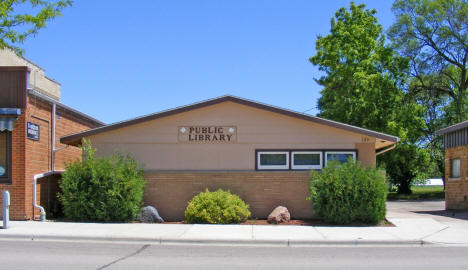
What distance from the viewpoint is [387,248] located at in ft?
36.7

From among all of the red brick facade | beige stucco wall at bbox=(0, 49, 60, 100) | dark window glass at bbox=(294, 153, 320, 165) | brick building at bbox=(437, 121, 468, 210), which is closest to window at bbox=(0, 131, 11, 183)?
the red brick facade

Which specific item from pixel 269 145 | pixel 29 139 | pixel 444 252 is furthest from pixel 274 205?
pixel 29 139

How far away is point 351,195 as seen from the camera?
47.2 ft

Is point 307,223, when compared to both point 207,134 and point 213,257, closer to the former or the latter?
point 207,134

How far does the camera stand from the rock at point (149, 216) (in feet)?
49.8

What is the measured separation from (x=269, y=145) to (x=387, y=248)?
6.08 m

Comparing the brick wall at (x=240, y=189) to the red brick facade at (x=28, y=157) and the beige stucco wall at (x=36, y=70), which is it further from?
the beige stucco wall at (x=36, y=70)

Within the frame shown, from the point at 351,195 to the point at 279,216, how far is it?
2169mm

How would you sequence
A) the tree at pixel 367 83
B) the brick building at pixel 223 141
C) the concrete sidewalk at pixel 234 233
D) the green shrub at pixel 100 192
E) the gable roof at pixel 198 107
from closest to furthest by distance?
the concrete sidewalk at pixel 234 233
the green shrub at pixel 100 192
the gable roof at pixel 198 107
the brick building at pixel 223 141
the tree at pixel 367 83

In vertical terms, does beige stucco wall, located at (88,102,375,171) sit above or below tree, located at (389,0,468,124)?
below

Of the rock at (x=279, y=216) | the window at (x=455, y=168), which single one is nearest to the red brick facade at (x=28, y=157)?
the rock at (x=279, y=216)

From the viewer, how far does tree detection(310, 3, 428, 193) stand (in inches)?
1353

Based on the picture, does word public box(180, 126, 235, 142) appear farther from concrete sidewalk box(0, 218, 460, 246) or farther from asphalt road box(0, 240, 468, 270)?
asphalt road box(0, 240, 468, 270)

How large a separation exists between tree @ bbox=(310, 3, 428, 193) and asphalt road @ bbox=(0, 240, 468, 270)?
24016 mm
